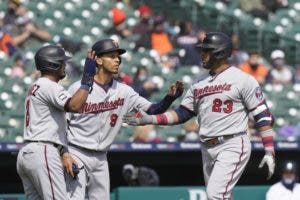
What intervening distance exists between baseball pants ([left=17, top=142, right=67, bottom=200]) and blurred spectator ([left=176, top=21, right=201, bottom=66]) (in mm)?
6518

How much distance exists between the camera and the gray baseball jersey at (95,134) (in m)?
7.59

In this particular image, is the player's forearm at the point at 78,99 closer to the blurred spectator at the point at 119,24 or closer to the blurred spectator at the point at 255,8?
the blurred spectator at the point at 119,24

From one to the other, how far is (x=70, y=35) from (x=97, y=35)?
411 mm

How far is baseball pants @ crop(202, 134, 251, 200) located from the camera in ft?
24.2

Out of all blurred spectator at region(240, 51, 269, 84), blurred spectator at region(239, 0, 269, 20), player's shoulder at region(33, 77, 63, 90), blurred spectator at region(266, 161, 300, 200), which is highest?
blurred spectator at region(239, 0, 269, 20)

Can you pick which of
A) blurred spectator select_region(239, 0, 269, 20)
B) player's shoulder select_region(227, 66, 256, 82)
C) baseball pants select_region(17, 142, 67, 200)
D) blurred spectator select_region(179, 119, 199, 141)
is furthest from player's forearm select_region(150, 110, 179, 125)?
blurred spectator select_region(239, 0, 269, 20)

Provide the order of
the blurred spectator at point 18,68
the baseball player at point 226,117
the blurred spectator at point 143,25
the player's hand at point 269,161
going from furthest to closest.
Result: the blurred spectator at point 143,25 → the blurred spectator at point 18,68 → the baseball player at point 226,117 → the player's hand at point 269,161

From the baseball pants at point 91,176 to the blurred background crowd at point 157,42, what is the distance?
358 centimetres

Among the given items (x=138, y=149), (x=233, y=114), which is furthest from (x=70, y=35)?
(x=233, y=114)

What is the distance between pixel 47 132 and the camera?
7211 millimetres

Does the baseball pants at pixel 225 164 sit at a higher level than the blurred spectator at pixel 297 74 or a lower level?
lower

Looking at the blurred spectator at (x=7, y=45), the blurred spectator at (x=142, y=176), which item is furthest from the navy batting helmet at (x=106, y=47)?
the blurred spectator at (x=7, y=45)

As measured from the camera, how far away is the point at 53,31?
1398cm

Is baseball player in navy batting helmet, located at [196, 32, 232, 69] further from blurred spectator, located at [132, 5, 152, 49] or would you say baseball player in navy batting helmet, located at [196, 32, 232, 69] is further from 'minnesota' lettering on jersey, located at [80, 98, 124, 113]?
blurred spectator, located at [132, 5, 152, 49]
